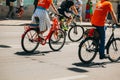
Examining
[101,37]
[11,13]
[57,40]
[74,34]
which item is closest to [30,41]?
[57,40]

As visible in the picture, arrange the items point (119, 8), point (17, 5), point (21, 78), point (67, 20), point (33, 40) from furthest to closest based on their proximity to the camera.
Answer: point (119, 8) → point (17, 5) → point (67, 20) → point (33, 40) → point (21, 78)

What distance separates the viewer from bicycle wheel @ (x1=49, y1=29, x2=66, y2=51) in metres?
13.6

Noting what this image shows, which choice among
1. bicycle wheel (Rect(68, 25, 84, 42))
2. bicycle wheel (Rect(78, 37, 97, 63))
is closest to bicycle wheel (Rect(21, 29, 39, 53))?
bicycle wheel (Rect(78, 37, 97, 63))

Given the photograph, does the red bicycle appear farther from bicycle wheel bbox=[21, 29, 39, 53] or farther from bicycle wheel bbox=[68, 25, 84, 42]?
bicycle wheel bbox=[68, 25, 84, 42]

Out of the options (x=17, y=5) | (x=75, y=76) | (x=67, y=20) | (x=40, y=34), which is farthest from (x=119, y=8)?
(x=75, y=76)

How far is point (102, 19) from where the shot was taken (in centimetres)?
1136

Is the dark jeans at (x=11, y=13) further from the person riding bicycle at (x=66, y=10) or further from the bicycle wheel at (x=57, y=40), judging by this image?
the bicycle wheel at (x=57, y=40)

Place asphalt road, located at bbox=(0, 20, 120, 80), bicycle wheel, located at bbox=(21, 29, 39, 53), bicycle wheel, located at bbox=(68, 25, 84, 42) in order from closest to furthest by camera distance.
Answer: asphalt road, located at bbox=(0, 20, 120, 80) < bicycle wheel, located at bbox=(21, 29, 39, 53) < bicycle wheel, located at bbox=(68, 25, 84, 42)

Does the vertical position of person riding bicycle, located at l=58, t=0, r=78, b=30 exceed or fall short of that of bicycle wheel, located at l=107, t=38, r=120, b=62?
it exceeds it

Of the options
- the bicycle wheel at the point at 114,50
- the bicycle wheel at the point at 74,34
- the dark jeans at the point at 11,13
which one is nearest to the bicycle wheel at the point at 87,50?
the bicycle wheel at the point at 114,50

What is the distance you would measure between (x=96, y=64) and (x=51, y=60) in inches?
48.9

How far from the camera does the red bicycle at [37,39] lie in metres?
12.8

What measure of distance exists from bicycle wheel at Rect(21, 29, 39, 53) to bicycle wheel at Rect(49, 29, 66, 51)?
2.06 feet

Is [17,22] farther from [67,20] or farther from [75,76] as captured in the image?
[75,76]
